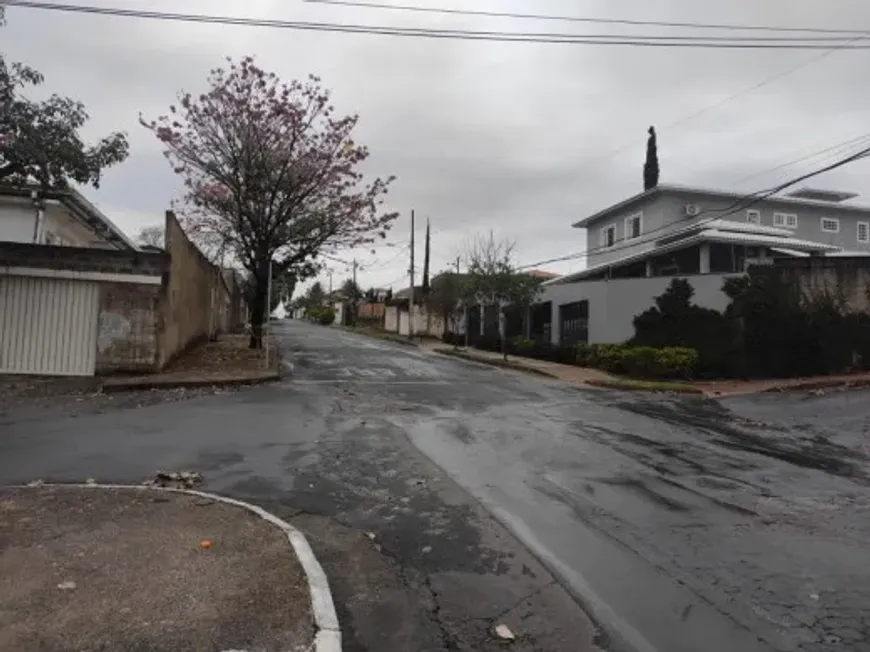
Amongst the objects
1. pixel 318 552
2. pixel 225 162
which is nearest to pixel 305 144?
pixel 225 162

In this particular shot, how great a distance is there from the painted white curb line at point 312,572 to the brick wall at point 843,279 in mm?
21478

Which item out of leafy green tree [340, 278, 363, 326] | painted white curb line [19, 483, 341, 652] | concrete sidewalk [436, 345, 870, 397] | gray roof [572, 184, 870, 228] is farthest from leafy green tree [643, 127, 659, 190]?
leafy green tree [340, 278, 363, 326]

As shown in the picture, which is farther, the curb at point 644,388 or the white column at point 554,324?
the white column at point 554,324

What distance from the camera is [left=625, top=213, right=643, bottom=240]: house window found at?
1651 inches

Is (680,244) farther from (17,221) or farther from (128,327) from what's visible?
(17,221)

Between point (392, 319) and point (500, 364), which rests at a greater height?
point (392, 319)

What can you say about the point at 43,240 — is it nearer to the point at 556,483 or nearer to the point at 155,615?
the point at 556,483

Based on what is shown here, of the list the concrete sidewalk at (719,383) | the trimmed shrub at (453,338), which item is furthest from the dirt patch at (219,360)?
the trimmed shrub at (453,338)

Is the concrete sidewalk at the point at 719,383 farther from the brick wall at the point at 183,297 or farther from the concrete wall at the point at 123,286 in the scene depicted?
the concrete wall at the point at 123,286

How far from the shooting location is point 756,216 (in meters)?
41.8

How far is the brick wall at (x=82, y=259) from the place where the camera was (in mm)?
17266

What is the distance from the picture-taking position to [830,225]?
4347 cm

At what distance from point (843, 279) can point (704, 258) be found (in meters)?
8.32

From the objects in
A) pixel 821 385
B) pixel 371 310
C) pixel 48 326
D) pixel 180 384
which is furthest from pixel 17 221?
pixel 371 310
